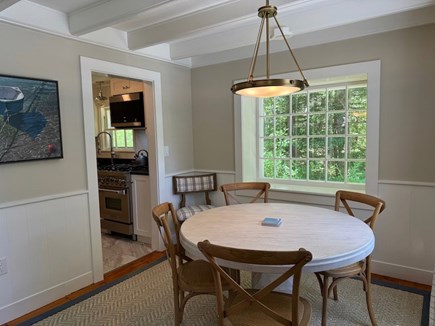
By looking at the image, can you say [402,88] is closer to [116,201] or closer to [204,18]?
[204,18]

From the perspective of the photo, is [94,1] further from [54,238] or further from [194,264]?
[194,264]

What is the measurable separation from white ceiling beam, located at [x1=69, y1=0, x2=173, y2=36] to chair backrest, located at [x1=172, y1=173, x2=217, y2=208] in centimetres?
179

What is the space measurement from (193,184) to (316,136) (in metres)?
1.47

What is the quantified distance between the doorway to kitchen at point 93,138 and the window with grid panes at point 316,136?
119 cm

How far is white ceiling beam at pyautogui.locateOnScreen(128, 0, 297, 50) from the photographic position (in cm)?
228

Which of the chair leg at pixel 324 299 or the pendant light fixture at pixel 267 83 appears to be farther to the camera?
the chair leg at pixel 324 299

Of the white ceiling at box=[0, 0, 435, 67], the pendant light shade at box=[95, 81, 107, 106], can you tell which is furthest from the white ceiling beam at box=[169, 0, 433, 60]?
the pendant light shade at box=[95, 81, 107, 106]

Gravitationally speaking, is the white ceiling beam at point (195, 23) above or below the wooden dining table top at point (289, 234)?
above

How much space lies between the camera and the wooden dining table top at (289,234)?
1519 millimetres

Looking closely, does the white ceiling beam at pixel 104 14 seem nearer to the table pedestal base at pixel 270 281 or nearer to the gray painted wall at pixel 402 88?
the gray painted wall at pixel 402 88

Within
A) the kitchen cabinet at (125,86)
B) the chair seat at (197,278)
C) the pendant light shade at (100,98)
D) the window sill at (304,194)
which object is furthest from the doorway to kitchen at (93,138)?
the pendant light shade at (100,98)

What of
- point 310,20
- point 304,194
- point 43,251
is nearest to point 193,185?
point 304,194

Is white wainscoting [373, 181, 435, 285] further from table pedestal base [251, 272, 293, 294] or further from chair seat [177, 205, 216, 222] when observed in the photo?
chair seat [177, 205, 216, 222]

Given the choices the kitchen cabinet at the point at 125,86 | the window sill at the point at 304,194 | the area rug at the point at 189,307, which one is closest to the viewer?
the area rug at the point at 189,307
